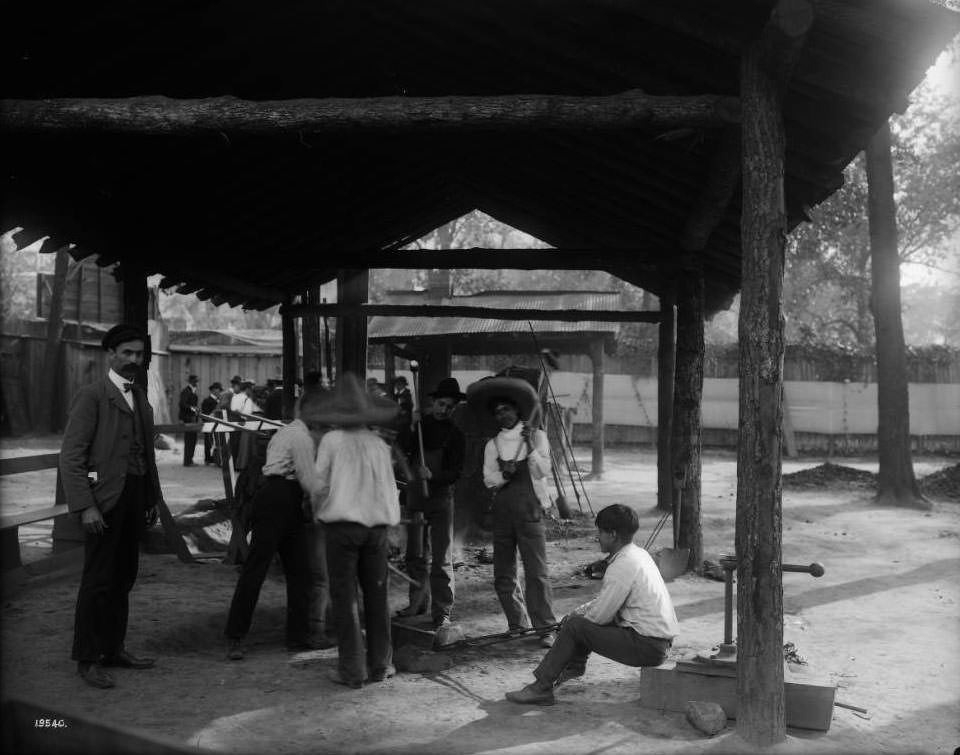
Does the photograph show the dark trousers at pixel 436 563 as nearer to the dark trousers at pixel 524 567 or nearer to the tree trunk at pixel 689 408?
the dark trousers at pixel 524 567

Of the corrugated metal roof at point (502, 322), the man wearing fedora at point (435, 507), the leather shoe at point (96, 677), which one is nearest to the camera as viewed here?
the leather shoe at point (96, 677)

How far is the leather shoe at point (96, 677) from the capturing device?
5.31 m

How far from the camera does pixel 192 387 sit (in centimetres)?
1948

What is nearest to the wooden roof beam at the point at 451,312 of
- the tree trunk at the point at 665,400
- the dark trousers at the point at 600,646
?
the tree trunk at the point at 665,400

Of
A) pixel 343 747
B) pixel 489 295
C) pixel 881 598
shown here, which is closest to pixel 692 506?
pixel 881 598

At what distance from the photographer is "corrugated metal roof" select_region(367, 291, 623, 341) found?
733 inches

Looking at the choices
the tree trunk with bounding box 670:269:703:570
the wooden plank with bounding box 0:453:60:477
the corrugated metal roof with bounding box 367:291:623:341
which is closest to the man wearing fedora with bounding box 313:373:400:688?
the wooden plank with bounding box 0:453:60:477

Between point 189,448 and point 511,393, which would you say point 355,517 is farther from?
point 189,448

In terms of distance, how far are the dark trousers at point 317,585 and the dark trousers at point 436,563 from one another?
0.68 m

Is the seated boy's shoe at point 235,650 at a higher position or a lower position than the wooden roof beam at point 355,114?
lower

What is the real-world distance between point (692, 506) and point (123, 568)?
17.9ft

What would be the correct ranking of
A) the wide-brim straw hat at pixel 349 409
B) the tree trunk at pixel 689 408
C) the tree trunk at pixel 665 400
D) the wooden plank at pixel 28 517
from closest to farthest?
the wide-brim straw hat at pixel 349 409
the wooden plank at pixel 28 517
the tree trunk at pixel 689 408
the tree trunk at pixel 665 400

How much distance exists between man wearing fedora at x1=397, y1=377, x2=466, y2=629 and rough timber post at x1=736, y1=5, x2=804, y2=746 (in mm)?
2510

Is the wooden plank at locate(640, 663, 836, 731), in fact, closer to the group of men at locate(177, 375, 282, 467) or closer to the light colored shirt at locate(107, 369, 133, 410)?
the light colored shirt at locate(107, 369, 133, 410)
